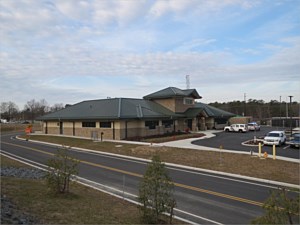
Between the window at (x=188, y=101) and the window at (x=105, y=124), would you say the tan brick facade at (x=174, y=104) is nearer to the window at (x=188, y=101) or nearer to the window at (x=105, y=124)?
the window at (x=188, y=101)

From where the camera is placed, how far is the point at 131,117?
124 ft

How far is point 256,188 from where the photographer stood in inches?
583

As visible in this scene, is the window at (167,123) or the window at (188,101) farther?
the window at (188,101)

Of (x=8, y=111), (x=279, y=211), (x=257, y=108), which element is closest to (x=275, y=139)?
(x=279, y=211)

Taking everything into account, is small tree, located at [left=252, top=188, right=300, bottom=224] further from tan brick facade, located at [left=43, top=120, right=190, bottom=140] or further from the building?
tan brick facade, located at [left=43, top=120, right=190, bottom=140]

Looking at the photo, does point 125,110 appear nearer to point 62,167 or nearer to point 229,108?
point 62,167

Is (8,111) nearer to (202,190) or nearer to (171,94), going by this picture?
(171,94)

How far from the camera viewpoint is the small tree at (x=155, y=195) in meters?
8.67

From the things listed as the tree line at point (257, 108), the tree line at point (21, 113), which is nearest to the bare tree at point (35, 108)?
the tree line at point (21, 113)

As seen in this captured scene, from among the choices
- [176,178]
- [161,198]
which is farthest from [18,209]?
[176,178]

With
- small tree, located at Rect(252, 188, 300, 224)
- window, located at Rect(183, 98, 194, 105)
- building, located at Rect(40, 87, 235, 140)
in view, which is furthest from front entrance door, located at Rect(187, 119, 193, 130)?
small tree, located at Rect(252, 188, 300, 224)

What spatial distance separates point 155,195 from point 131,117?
2915 cm

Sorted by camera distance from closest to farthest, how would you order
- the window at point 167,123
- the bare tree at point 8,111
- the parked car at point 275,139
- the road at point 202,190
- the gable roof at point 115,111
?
1. the road at point 202,190
2. the parked car at point 275,139
3. the gable roof at point 115,111
4. the window at point 167,123
5. the bare tree at point 8,111

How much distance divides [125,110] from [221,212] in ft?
98.1
